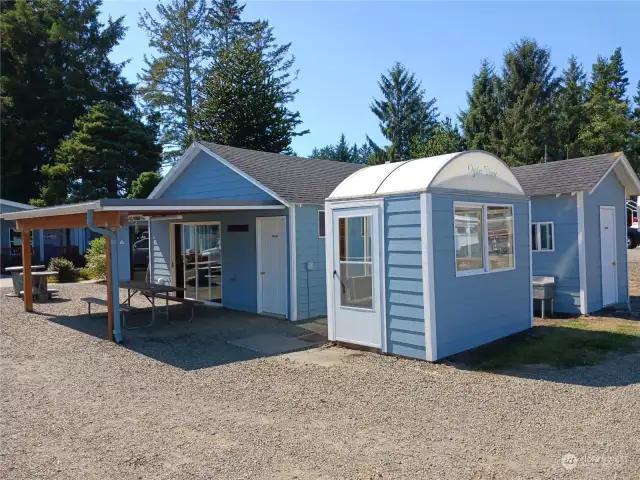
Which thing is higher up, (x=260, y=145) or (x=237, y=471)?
(x=260, y=145)

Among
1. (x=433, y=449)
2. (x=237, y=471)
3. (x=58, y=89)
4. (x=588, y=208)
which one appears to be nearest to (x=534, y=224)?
(x=588, y=208)

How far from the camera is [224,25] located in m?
35.2

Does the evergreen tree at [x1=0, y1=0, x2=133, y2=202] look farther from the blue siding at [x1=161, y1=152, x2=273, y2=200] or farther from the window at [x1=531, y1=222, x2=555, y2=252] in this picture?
the window at [x1=531, y1=222, x2=555, y2=252]

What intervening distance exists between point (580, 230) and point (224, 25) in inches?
1215

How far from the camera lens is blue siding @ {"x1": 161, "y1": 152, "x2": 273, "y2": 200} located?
1171 cm

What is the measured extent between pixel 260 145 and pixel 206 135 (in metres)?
3.18

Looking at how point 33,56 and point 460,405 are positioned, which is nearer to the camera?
point 460,405

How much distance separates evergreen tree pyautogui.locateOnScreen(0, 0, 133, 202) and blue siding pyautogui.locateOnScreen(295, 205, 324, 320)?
28123 mm

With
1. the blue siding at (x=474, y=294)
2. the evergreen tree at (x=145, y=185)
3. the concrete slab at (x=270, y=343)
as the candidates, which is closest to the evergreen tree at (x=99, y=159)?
the evergreen tree at (x=145, y=185)

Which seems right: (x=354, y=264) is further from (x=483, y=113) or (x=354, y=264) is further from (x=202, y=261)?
(x=483, y=113)

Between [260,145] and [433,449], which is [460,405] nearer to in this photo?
[433,449]

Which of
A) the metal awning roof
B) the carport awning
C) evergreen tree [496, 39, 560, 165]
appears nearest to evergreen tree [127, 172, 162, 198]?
the carport awning

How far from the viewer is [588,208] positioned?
10938mm

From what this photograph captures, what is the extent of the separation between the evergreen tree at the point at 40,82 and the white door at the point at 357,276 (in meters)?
30.8
